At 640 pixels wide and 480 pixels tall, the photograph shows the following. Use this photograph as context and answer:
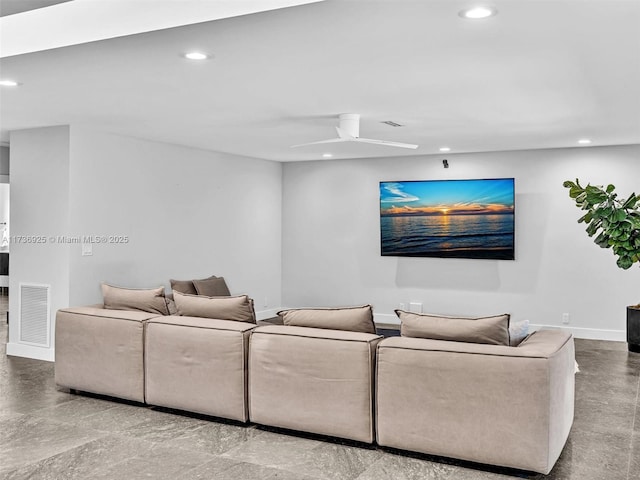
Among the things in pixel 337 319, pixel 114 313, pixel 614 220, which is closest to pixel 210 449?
pixel 337 319

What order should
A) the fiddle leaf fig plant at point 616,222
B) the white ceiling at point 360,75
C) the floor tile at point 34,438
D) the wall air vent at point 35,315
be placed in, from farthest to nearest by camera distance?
the wall air vent at point 35,315 → the fiddle leaf fig plant at point 616,222 → the floor tile at point 34,438 → the white ceiling at point 360,75

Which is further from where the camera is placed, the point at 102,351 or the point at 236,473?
the point at 102,351

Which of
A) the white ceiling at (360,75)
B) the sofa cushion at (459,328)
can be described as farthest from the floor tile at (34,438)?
the white ceiling at (360,75)

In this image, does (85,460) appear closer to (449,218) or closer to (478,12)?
(478,12)

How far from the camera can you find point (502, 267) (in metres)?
7.55

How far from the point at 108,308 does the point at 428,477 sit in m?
2.97

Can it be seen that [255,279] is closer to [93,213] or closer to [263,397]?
[93,213]

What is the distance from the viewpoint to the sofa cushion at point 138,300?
463cm

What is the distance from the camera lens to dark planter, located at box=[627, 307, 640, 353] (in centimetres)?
630

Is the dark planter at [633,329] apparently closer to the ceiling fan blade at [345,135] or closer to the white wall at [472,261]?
the white wall at [472,261]

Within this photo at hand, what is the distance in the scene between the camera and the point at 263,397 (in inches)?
149

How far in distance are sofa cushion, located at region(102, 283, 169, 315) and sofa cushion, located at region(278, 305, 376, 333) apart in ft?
4.09

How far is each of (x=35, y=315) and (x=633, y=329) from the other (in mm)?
6221

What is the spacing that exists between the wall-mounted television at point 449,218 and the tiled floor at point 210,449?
10.5 feet
